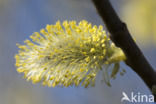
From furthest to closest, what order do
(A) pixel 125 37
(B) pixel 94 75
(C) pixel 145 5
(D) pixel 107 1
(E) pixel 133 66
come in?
(C) pixel 145 5
(B) pixel 94 75
(E) pixel 133 66
(A) pixel 125 37
(D) pixel 107 1

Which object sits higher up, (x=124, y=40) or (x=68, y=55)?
(x=68, y=55)

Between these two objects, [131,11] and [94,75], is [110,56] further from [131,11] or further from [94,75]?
[131,11]

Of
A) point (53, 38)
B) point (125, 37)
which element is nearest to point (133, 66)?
point (125, 37)

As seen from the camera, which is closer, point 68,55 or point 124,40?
→ point 124,40

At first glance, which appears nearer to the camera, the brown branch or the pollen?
the brown branch
